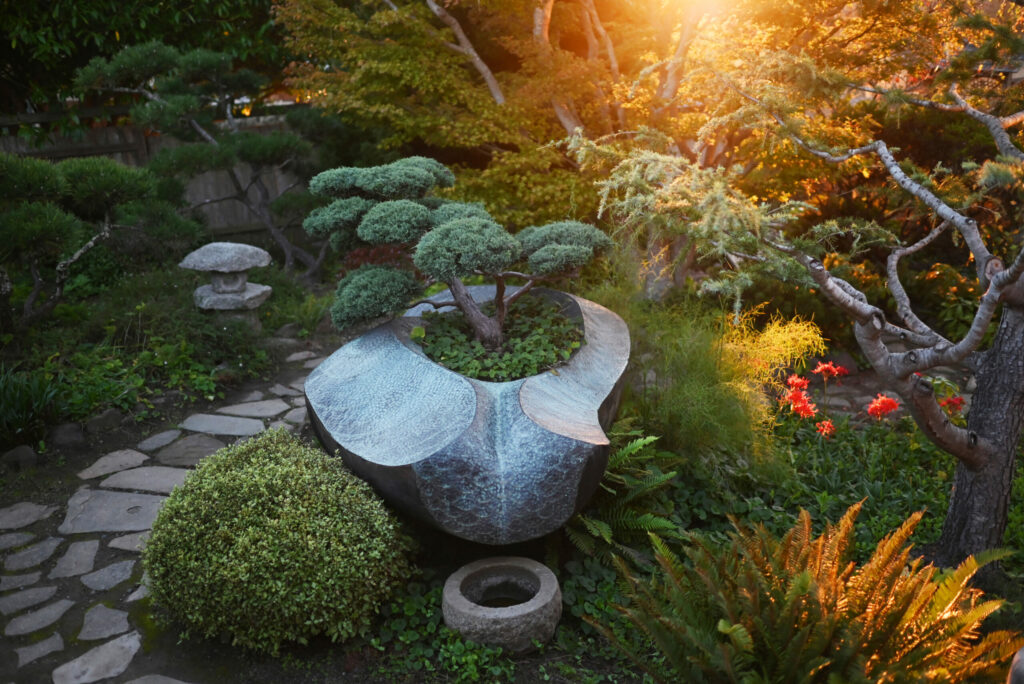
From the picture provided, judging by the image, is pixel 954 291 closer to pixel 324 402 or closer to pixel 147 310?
pixel 324 402

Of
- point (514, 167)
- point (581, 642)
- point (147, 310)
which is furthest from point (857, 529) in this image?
point (147, 310)

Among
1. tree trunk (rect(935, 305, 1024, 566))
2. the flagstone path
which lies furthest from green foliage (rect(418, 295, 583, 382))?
tree trunk (rect(935, 305, 1024, 566))

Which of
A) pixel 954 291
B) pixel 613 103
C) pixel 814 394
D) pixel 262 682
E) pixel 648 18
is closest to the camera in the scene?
pixel 262 682

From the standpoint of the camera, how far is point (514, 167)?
705cm

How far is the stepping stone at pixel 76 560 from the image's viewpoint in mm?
3527

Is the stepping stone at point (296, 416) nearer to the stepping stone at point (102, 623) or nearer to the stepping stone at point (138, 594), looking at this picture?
the stepping stone at point (138, 594)

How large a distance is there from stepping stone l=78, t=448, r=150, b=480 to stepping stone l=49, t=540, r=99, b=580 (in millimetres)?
736

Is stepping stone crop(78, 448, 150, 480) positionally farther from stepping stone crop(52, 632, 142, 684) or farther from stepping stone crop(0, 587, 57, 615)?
stepping stone crop(52, 632, 142, 684)

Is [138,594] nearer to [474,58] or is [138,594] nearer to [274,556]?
[274,556]

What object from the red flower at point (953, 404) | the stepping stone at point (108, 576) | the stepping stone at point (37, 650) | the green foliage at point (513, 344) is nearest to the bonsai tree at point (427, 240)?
the green foliage at point (513, 344)

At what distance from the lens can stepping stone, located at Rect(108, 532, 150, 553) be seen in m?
3.72

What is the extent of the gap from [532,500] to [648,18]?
593 centimetres

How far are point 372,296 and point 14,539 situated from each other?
2.15 meters

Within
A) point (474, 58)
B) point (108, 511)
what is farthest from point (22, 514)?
point (474, 58)
